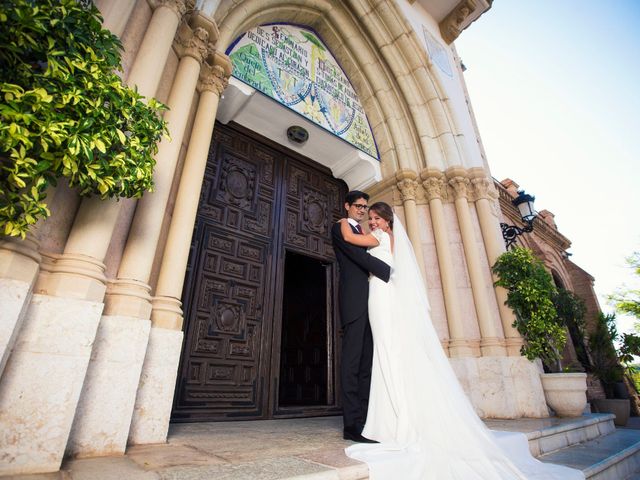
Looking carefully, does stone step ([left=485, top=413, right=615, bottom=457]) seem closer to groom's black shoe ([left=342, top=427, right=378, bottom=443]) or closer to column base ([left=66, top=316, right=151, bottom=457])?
groom's black shoe ([left=342, top=427, right=378, bottom=443])

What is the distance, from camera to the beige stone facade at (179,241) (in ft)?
4.42

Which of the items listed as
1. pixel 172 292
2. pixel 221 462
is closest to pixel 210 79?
pixel 172 292

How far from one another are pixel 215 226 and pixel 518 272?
4014 mm

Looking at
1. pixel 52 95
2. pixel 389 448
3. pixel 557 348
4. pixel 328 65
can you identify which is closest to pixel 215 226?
pixel 52 95

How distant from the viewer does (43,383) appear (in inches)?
52.1

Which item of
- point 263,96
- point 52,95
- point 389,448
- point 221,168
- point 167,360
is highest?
point 263,96

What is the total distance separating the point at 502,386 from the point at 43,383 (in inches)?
174

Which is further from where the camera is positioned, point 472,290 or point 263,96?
point 472,290

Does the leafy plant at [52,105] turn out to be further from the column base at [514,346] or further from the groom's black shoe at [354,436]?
the column base at [514,346]

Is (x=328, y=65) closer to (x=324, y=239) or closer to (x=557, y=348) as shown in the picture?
(x=324, y=239)

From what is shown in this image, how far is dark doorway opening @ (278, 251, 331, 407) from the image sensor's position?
189 inches

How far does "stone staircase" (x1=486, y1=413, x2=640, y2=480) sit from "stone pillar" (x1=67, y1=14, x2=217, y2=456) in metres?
2.88

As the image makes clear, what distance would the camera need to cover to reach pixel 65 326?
1421 mm

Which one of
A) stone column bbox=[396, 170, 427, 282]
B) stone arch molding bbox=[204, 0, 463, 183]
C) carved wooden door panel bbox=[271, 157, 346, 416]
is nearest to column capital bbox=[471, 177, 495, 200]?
stone arch molding bbox=[204, 0, 463, 183]
